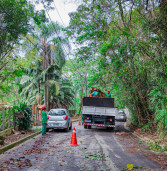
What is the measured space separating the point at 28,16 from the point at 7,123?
6036 mm

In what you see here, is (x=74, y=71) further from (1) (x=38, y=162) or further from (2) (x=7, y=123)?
(1) (x=38, y=162)

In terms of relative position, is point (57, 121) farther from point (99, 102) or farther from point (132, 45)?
point (132, 45)

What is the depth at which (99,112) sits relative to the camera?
54.4 ft

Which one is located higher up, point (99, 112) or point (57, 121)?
point (99, 112)

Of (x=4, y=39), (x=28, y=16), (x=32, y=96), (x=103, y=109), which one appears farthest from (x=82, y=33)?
(x=32, y=96)

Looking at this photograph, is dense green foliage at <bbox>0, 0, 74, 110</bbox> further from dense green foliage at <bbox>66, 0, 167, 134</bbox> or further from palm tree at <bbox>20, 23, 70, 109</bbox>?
dense green foliage at <bbox>66, 0, 167, 134</bbox>

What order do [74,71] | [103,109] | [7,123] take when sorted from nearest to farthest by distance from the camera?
[7,123] → [103,109] → [74,71]

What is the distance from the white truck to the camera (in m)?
16.5

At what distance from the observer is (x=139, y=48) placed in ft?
38.1

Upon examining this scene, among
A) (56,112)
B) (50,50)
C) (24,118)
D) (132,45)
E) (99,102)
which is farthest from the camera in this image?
(50,50)

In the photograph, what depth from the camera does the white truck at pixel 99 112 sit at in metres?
16.5

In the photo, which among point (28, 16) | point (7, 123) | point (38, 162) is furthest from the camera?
point (7, 123)

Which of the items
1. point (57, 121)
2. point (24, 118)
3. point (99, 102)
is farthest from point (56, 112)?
point (99, 102)

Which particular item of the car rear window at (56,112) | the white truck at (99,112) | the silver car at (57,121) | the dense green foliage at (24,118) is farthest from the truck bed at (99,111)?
the dense green foliage at (24,118)
